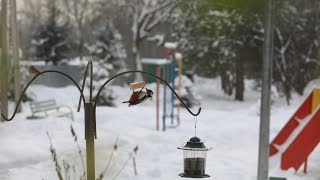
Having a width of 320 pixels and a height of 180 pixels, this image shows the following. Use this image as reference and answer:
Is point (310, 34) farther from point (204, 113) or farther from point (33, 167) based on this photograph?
point (33, 167)

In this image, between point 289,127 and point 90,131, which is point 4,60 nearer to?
point 289,127

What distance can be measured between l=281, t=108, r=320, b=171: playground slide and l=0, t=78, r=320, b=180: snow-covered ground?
0.63ft

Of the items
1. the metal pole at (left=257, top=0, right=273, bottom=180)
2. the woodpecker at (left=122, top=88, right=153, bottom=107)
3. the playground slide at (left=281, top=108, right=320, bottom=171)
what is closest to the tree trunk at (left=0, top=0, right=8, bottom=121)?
the playground slide at (left=281, top=108, right=320, bottom=171)

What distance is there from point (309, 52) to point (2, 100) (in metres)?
13.1

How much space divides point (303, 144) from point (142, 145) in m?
3.29

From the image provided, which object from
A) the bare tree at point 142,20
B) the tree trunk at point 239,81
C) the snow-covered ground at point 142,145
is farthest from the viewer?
the bare tree at point 142,20

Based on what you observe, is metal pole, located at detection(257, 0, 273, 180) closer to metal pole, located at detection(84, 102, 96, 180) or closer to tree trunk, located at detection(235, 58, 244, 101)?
metal pole, located at detection(84, 102, 96, 180)

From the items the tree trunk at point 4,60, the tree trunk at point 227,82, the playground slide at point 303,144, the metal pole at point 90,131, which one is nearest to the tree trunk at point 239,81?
the tree trunk at point 227,82

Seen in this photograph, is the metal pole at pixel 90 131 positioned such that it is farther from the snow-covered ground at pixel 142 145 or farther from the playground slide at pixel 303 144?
the playground slide at pixel 303 144

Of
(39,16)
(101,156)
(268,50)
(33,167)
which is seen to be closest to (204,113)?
(101,156)

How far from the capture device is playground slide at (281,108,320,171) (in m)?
7.57

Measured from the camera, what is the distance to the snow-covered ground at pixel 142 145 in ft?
24.6

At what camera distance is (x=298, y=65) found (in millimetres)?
19859

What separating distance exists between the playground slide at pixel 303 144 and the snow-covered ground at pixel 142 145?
0.63 feet
